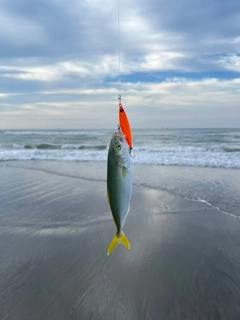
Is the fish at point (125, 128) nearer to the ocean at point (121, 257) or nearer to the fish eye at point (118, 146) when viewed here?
the fish eye at point (118, 146)

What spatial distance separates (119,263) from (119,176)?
2.47 m

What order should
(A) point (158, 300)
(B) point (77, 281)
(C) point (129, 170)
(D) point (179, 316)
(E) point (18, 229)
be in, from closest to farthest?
(C) point (129, 170), (D) point (179, 316), (A) point (158, 300), (B) point (77, 281), (E) point (18, 229)

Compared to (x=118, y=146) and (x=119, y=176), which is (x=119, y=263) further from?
(x=118, y=146)

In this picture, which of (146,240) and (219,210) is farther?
(219,210)

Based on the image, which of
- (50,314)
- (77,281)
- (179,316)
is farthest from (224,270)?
(50,314)

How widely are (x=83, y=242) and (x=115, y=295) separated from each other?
158cm

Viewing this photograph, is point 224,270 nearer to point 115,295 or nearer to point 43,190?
point 115,295

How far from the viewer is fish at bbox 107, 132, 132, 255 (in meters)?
1.90

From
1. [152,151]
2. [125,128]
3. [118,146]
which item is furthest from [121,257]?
[152,151]

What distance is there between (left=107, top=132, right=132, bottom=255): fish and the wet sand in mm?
1641

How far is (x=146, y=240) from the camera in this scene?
4.70 metres

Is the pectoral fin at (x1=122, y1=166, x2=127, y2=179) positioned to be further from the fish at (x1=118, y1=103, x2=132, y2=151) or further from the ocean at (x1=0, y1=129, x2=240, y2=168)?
the ocean at (x1=0, y1=129, x2=240, y2=168)

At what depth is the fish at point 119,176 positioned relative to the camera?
1897mm

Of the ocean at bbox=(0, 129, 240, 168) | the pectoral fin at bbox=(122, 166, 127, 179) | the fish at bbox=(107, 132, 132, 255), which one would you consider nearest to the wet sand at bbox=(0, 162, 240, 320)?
the fish at bbox=(107, 132, 132, 255)
